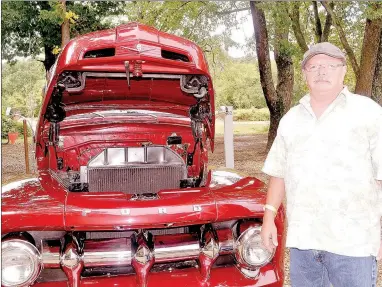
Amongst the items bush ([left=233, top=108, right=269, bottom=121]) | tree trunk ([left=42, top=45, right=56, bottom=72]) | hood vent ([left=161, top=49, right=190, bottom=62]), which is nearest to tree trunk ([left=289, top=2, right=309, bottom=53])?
tree trunk ([left=42, top=45, right=56, bottom=72])

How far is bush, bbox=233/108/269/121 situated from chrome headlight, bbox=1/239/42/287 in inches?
1133

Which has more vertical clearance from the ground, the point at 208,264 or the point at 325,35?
the point at 325,35

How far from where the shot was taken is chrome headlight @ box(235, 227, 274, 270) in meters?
2.60

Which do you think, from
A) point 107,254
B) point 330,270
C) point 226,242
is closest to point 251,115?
point 226,242

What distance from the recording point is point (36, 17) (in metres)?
13.5

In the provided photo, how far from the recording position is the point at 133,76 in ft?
10.5

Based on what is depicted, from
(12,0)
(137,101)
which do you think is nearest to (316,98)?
(137,101)

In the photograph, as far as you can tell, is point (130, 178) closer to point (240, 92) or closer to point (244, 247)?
point (244, 247)

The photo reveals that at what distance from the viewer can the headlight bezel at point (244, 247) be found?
260 centimetres

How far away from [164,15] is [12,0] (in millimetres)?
4466

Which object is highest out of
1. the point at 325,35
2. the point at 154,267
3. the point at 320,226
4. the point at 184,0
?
the point at 184,0

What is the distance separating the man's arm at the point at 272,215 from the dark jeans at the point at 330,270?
0.12 metres

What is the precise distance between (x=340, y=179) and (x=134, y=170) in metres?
1.48

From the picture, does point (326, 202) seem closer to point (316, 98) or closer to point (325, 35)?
point (316, 98)
